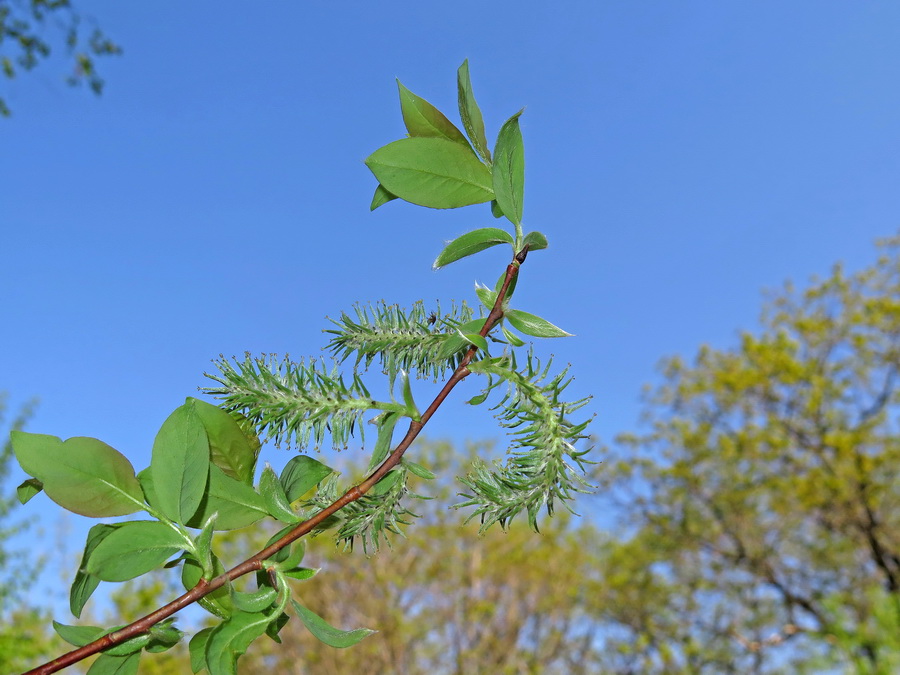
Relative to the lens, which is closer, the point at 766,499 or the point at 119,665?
the point at 119,665

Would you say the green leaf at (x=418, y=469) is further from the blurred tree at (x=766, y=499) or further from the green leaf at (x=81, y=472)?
the blurred tree at (x=766, y=499)

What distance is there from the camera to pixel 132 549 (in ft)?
2.09

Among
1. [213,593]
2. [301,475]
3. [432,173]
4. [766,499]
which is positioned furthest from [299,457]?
[766,499]

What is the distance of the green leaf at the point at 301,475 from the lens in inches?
26.3

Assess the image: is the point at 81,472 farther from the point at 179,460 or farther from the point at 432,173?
the point at 432,173

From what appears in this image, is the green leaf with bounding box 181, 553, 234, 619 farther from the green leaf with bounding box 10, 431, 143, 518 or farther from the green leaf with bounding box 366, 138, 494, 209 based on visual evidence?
the green leaf with bounding box 366, 138, 494, 209

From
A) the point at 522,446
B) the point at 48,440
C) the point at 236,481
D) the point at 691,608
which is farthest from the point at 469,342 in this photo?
the point at 691,608

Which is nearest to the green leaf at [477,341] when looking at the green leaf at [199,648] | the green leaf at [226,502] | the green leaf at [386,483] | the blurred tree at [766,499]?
the green leaf at [386,483]

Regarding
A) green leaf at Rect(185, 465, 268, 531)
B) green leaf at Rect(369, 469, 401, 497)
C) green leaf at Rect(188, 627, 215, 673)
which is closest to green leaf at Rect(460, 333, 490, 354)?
green leaf at Rect(369, 469, 401, 497)

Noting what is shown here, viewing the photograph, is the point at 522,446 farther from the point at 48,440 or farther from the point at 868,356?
the point at 868,356

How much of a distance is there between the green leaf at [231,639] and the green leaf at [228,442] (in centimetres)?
12

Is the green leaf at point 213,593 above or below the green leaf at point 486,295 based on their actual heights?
below

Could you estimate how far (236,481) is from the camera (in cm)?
65

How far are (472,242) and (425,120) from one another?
13 centimetres
